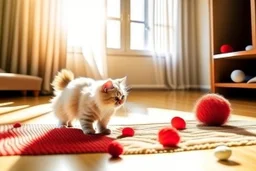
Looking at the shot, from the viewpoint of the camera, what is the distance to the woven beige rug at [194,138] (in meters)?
0.61

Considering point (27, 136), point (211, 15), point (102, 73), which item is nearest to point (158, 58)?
point (102, 73)

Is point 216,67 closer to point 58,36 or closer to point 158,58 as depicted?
point 158,58

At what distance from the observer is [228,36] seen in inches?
85.4

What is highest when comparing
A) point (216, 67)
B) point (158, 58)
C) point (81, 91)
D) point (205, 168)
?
point (158, 58)

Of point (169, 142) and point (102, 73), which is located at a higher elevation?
point (102, 73)

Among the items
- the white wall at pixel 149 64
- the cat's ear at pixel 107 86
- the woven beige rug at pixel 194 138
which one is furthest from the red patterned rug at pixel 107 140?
the white wall at pixel 149 64

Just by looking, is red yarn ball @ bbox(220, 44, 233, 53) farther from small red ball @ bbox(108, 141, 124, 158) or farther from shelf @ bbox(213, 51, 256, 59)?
small red ball @ bbox(108, 141, 124, 158)

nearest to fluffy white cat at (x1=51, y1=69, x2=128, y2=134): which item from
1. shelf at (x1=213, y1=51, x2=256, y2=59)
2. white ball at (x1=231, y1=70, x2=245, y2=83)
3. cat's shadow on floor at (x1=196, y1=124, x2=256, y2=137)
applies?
cat's shadow on floor at (x1=196, y1=124, x2=256, y2=137)

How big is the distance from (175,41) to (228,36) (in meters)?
1.27

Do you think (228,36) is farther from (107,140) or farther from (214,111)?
(107,140)

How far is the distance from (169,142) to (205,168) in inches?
6.1

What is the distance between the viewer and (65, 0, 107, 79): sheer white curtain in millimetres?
2916

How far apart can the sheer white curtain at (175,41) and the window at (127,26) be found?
126mm

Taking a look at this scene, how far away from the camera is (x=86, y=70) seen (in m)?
2.97
